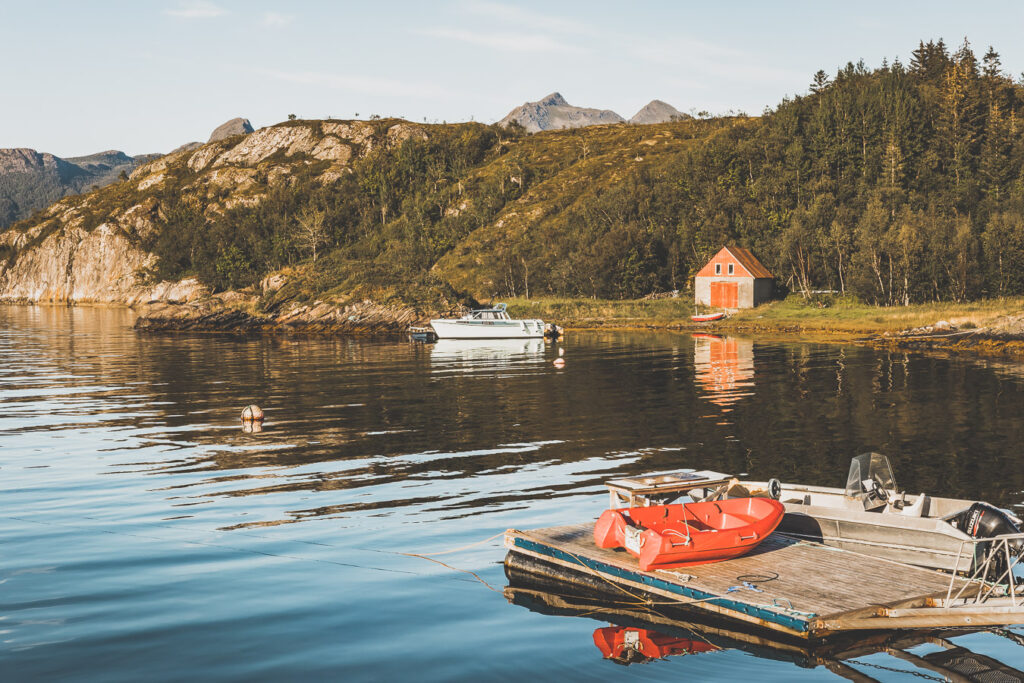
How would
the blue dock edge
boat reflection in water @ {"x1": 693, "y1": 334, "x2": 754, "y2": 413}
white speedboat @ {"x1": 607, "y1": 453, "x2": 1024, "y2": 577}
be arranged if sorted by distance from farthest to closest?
boat reflection in water @ {"x1": 693, "y1": 334, "x2": 754, "y2": 413}, white speedboat @ {"x1": 607, "y1": 453, "x2": 1024, "y2": 577}, the blue dock edge

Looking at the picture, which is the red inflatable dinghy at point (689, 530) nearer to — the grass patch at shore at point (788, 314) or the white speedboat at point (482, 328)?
the grass patch at shore at point (788, 314)

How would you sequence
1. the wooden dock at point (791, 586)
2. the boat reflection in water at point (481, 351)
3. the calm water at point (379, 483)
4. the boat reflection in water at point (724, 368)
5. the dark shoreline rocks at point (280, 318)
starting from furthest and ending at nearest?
the dark shoreline rocks at point (280, 318) < the boat reflection in water at point (481, 351) < the boat reflection in water at point (724, 368) < the calm water at point (379, 483) < the wooden dock at point (791, 586)

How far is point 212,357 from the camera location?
80562 mm

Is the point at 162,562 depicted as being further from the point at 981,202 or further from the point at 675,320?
the point at 981,202

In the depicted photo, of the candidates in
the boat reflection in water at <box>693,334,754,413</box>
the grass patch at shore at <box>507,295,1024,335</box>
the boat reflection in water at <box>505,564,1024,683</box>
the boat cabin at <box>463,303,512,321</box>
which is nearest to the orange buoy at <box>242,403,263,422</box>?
the boat reflection in water at <box>693,334,754,413</box>

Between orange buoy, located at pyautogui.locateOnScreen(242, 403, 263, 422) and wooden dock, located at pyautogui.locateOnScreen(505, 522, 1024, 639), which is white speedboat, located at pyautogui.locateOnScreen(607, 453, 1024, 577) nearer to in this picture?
wooden dock, located at pyautogui.locateOnScreen(505, 522, 1024, 639)

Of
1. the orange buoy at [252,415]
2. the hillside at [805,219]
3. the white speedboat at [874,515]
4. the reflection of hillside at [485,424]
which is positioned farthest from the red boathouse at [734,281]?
the white speedboat at [874,515]

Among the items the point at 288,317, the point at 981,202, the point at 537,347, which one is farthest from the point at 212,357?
the point at 981,202

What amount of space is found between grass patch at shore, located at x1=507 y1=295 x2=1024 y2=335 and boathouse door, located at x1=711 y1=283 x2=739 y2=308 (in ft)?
10.4

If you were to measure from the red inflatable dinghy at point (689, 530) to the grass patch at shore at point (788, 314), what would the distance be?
218 feet

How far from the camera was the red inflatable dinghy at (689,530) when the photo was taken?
57.7 ft

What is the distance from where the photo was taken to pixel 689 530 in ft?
58.5

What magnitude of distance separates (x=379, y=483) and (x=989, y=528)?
18.2m

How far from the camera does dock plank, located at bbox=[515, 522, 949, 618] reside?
15.7 meters
